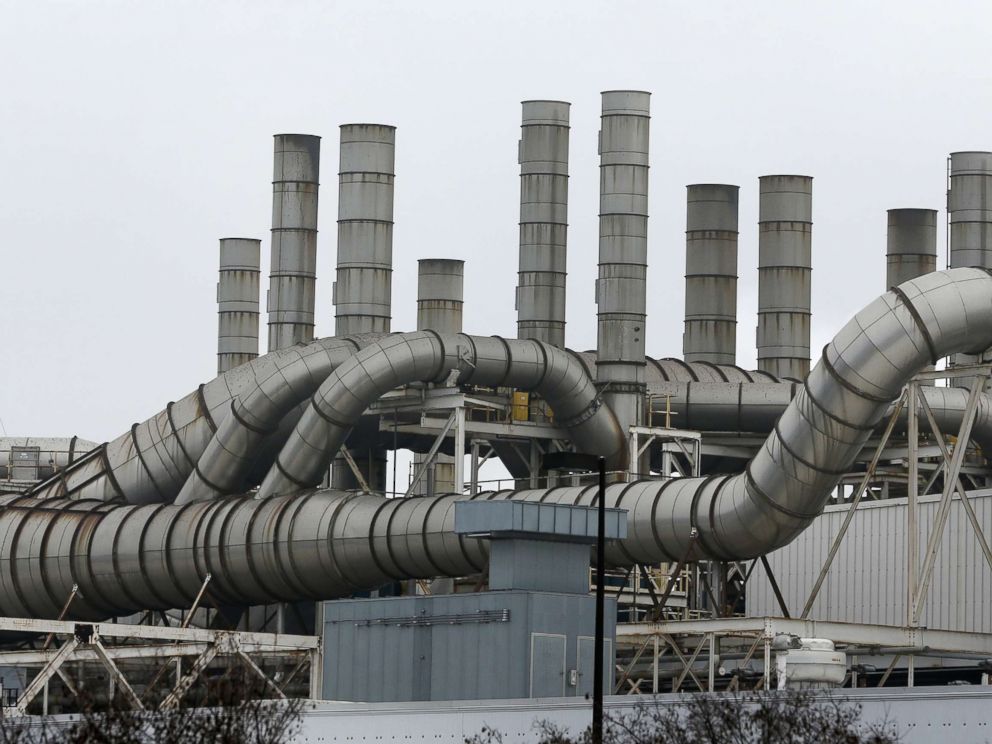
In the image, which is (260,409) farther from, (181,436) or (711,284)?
(711,284)

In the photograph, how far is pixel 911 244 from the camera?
72.0m

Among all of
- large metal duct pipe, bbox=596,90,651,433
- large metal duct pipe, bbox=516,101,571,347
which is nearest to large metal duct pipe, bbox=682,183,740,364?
large metal duct pipe, bbox=516,101,571,347

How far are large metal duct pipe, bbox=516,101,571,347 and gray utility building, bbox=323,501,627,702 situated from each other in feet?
79.7

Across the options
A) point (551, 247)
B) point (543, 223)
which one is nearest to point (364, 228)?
point (543, 223)

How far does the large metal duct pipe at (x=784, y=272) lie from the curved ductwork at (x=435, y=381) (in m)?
13.2

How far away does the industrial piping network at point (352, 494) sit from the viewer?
43.8 m

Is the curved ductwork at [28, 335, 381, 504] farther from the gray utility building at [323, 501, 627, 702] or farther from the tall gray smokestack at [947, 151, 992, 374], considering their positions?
the tall gray smokestack at [947, 151, 992, 374]

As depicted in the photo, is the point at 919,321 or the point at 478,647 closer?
the point at 478,647

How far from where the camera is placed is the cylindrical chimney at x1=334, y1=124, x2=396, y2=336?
6600 centimetres

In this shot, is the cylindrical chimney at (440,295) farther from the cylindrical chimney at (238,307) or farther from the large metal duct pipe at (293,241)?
the cylindrical chimney at (238,307)

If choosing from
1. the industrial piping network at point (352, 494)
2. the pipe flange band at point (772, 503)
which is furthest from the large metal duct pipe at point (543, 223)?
the pipe flange band at point (772, 503)

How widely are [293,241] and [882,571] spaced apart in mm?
→ 23608

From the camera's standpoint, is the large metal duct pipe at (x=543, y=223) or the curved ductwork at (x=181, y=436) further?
the large metal duct pipe at (x=543, y=223)

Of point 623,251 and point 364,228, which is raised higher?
point 364,228
